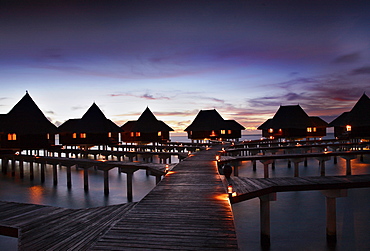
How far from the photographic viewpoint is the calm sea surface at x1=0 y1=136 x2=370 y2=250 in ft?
44.2

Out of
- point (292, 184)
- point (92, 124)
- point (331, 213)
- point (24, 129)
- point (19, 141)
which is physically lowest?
point (331, 213)

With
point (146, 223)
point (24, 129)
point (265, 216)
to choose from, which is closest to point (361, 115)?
point (265, 216)

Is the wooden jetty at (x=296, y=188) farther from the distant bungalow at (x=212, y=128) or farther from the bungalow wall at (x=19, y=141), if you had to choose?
the distant bungalow at (x=212, y=128)

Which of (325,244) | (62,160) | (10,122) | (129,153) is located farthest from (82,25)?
(325,244)

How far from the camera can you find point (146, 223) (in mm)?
6516

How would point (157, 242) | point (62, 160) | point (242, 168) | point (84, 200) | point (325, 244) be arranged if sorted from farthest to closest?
point (242, 168), point (62, 160), point (84, 200), point (325, 244), point (157, 242)

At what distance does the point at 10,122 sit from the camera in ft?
102

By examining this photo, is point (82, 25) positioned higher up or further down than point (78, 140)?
higher up

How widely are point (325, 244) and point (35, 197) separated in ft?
71.6

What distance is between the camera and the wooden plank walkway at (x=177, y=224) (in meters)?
5.36

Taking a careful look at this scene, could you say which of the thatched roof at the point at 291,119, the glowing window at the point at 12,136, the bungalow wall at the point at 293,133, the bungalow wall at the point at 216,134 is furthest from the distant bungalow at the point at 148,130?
the bungalow wall at the point at 293,133

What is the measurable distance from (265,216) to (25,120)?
3012 cm

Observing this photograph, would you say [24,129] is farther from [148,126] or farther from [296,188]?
[296,188]

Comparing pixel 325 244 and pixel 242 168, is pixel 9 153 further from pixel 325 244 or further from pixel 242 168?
pixel 325 244
